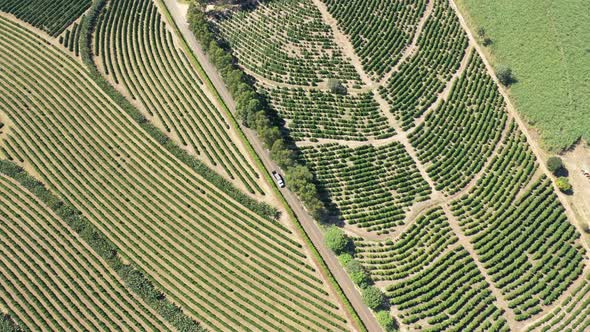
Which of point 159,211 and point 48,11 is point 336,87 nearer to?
point 159,211

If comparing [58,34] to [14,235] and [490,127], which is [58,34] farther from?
[490,127]

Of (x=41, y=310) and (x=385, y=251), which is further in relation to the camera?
(x=385, y=251)

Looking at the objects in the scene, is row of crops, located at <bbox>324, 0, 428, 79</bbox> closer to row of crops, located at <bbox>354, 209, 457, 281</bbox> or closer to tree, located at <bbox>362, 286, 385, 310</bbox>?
row of crops, located at <bbox>354, 209, 457, 281</bbox>

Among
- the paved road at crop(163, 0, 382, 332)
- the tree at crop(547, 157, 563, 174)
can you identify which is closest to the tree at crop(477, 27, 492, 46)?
the tree at crop(547, 157, 563, 174)

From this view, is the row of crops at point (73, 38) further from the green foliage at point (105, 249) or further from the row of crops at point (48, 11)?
the green foliage at point (105, 249)

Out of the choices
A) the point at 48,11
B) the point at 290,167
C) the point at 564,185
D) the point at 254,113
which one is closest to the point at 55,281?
the point at 290,167

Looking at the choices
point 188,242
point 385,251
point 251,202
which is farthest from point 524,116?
point 188,242

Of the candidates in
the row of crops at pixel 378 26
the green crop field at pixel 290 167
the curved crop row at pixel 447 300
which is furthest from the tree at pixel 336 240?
the row of crops at pixel 378 26
